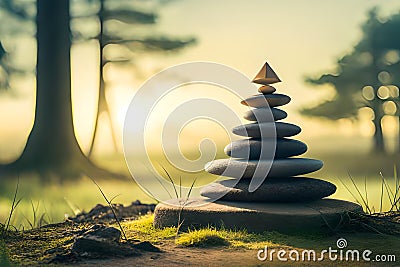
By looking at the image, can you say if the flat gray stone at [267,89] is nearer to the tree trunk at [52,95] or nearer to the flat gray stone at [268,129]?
the flat gray stone at [268,129]

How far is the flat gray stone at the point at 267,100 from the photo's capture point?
671 centimetres

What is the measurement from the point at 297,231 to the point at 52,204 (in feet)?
16.4

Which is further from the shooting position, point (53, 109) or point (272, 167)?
point (53, 109)

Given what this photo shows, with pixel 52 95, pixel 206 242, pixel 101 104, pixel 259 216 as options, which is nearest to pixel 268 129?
pixel 259 216

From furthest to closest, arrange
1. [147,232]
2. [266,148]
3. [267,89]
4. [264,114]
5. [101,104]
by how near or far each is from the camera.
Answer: [101,104], [267,89], [264,114], [266,148], [147,232]

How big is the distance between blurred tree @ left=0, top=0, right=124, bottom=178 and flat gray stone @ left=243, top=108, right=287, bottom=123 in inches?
180

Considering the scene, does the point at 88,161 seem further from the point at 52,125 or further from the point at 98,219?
the point at 98,219

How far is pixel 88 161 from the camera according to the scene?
1032 centimetres

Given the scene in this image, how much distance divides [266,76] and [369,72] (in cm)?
818

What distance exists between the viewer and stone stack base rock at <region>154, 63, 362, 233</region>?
19.8 feet

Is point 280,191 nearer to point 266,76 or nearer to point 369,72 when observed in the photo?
point 266,76

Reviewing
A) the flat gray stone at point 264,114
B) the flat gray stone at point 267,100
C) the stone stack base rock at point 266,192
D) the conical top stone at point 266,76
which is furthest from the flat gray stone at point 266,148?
the conical top stone at point 266,76

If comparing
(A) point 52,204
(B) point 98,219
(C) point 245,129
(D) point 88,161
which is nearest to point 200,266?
(C) point 245,129

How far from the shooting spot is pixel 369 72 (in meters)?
14.0
